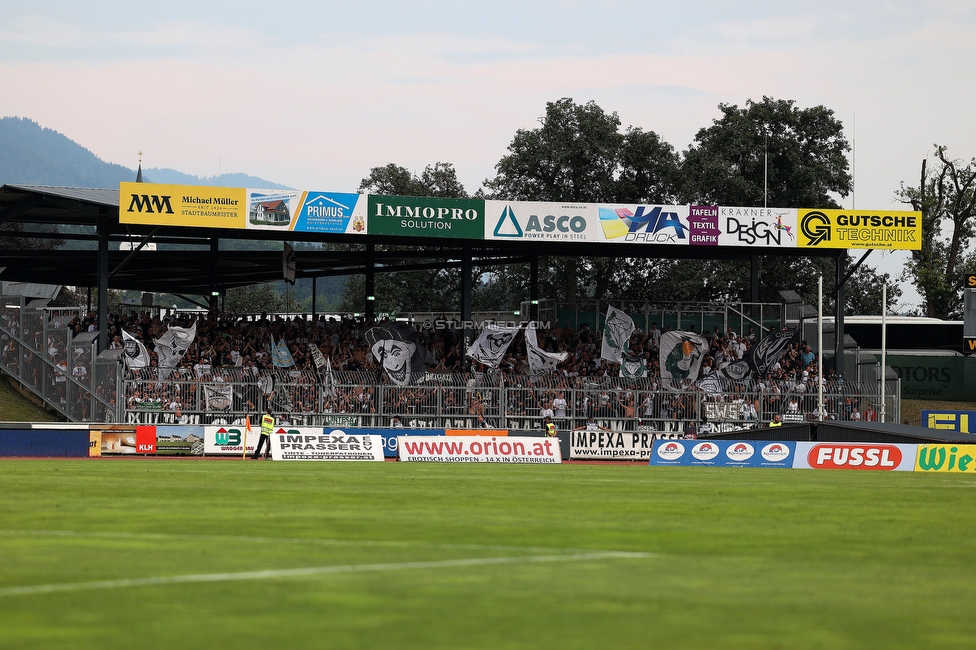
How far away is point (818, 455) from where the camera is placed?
92.0 feet

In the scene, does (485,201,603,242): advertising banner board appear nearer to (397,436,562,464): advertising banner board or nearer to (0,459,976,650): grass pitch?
(397,436,562,464): advertising banner board

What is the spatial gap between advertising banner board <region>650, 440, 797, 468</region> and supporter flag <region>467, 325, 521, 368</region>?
9.38 m

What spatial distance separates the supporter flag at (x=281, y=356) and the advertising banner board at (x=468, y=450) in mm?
8169

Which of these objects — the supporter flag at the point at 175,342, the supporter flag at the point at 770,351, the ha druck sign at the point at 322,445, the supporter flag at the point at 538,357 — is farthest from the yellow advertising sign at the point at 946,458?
the supporter flag at the point at 175,342

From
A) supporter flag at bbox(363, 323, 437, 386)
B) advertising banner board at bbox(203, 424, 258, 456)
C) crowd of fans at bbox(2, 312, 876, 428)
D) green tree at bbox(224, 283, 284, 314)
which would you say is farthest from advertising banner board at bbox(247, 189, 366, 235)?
green tree at bbox(224, 283, 284, 314)

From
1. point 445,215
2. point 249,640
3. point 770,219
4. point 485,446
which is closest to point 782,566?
point 249,640

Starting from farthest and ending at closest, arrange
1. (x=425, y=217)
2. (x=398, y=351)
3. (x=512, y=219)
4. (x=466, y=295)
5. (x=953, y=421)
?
(x=953, y=421)
(x=466, y=295)
(x=512, y=219)
(x=398, y=351)
(x=425, y=217)

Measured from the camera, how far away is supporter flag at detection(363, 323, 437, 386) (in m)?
37.3

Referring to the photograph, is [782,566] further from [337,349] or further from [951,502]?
[337,349]

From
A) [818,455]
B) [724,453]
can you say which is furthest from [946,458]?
[724,453]

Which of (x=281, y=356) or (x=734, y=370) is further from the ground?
(x=281, y=356)

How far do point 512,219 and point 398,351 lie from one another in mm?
6241

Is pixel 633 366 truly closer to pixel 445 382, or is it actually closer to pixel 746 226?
pixel 746 226

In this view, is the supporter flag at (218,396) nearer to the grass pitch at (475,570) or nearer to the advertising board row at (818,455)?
the advertising board row at (818,455)
